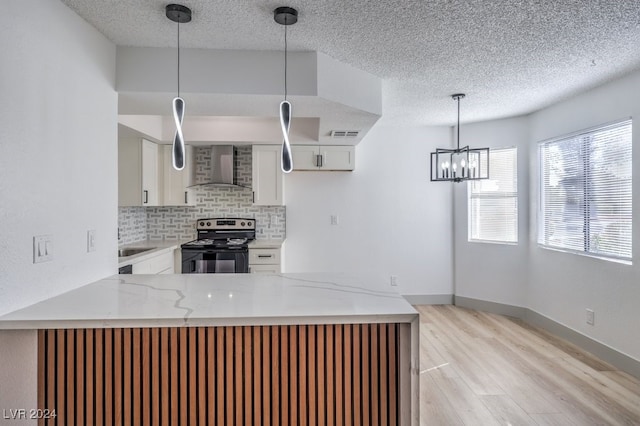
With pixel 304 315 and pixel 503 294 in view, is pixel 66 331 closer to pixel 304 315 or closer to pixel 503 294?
pixel 304 315

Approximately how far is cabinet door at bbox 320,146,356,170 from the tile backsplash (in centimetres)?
86

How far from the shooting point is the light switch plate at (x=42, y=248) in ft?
5.57

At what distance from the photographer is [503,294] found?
466cm

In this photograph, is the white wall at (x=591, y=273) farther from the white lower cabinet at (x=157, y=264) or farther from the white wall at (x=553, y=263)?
the white lower cabinet at (x=157, y=264)

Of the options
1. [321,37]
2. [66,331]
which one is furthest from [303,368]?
[321,37]

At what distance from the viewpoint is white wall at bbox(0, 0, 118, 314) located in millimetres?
1573

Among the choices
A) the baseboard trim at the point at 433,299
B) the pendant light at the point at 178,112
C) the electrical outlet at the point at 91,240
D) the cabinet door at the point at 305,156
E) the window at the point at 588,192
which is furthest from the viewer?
the baseboard trim at the point at 433,299

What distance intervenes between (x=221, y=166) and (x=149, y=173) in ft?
2.61

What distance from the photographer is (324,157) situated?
15.0 feet

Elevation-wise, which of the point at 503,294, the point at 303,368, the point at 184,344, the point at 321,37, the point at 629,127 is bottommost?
the point at 503,294

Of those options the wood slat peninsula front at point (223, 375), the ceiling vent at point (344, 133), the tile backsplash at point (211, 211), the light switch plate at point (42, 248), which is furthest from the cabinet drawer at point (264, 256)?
the wood slat peninsula front at point (223, 375)

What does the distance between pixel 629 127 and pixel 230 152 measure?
12.5 feet

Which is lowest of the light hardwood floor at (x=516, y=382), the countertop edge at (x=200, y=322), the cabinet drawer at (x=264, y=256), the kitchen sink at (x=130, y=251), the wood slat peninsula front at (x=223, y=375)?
the light hardwood floor at (x=516, y=382)

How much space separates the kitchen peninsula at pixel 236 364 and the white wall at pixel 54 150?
0.81 feet
